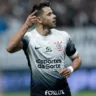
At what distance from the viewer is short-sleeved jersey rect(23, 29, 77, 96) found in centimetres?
965

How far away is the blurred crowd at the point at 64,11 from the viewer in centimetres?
2002

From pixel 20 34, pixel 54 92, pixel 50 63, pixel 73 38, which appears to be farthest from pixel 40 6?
pixel 73 38

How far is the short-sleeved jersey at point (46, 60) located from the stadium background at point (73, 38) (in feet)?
20.4

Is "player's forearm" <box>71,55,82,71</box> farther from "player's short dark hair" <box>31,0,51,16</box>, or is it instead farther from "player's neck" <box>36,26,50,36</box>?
"player's short dark hair" <box>31,0,51,16</box>

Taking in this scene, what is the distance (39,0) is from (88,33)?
9.27 m

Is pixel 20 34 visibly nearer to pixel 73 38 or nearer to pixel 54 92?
pixel 54 92

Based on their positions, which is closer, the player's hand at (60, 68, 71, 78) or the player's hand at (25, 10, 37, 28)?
the player's hand at (25, 10, 37, 28)

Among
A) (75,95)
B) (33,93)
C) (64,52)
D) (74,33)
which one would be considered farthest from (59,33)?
(74,33)

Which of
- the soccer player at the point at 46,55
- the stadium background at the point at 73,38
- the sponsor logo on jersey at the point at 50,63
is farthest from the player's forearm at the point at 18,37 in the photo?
the stadium background at the point at 73,38

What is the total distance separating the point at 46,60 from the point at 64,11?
1117 cm

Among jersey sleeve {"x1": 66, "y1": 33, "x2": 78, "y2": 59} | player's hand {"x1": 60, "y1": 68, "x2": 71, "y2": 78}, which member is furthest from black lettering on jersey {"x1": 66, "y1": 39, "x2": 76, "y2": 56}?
player's hand {"x1": 60, "y1": 68, "x2": 71, "y2": 78}

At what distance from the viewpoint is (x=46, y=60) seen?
9648 mm

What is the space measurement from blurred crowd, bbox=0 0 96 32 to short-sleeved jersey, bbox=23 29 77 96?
9.71m

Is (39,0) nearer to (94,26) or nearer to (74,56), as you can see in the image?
(74,56)
